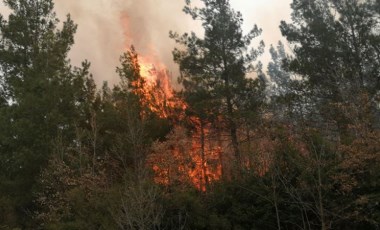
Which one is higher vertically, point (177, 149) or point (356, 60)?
point (356, 60)

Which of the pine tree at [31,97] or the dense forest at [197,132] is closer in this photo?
the dense forest at [197,132]

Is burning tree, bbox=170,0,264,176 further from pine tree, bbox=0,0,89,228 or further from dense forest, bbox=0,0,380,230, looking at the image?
pine tree, bbox=0,0,89,228

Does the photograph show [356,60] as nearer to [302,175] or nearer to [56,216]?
[302,175]

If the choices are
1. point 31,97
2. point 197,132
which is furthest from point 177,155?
point 31,97

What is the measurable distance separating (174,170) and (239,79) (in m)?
7.04

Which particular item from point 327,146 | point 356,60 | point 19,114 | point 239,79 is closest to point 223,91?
point 239,79

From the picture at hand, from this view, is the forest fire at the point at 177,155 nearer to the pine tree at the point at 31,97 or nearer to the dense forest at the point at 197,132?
the dense forest at the point at 197,132

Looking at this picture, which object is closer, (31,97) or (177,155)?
(31,97)

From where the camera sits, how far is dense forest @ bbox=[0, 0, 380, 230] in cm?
1494

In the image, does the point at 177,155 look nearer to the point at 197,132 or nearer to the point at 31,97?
the point at 197,132

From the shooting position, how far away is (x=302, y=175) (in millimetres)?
14727

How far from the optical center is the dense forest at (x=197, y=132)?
1494 centimetres

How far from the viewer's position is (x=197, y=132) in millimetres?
27625

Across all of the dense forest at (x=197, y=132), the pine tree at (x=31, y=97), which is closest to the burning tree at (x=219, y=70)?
the dense forest at (x=197, y=132)
